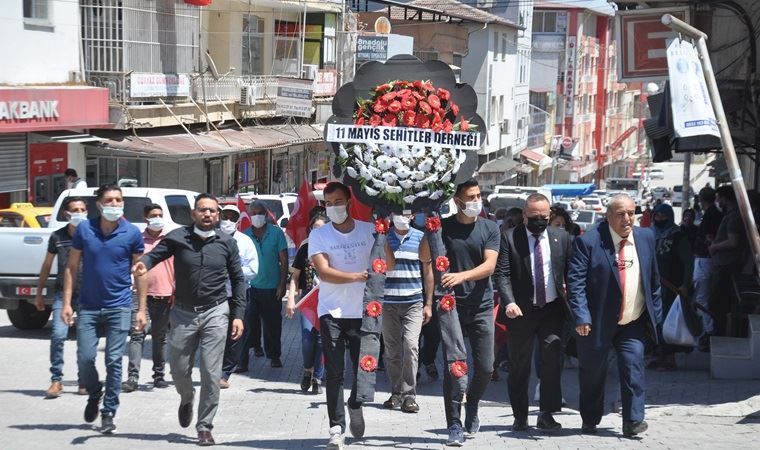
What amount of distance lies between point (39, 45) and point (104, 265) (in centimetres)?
1706

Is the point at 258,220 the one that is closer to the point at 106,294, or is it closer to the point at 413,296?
the point at 106,294

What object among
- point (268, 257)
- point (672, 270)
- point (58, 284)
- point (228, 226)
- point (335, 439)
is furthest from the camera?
point (672, 270)

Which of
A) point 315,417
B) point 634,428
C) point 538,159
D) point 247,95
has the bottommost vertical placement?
point 315,417

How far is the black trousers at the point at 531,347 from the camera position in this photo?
9430mm

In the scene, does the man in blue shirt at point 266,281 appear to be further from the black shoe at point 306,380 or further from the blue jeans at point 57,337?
the blue jeans at point 57,337

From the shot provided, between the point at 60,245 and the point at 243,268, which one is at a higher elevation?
the point at 60,245

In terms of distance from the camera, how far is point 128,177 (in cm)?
3022

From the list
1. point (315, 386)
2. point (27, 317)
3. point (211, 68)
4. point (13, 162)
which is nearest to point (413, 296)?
point (315, 386)

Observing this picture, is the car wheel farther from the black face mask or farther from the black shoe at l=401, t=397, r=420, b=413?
the black face mask

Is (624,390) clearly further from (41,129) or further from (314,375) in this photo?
(41,129)

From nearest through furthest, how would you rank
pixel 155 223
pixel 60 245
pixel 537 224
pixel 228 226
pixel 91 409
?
1. pixel 537 224
2. pixel 91 409
3. pixel 60 245
4. pixel 155 223
5. pixel 228 226

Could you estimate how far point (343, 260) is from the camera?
8938mm

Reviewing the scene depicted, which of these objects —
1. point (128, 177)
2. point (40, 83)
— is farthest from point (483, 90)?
point (40, 83)

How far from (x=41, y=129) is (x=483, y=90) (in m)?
41.4
